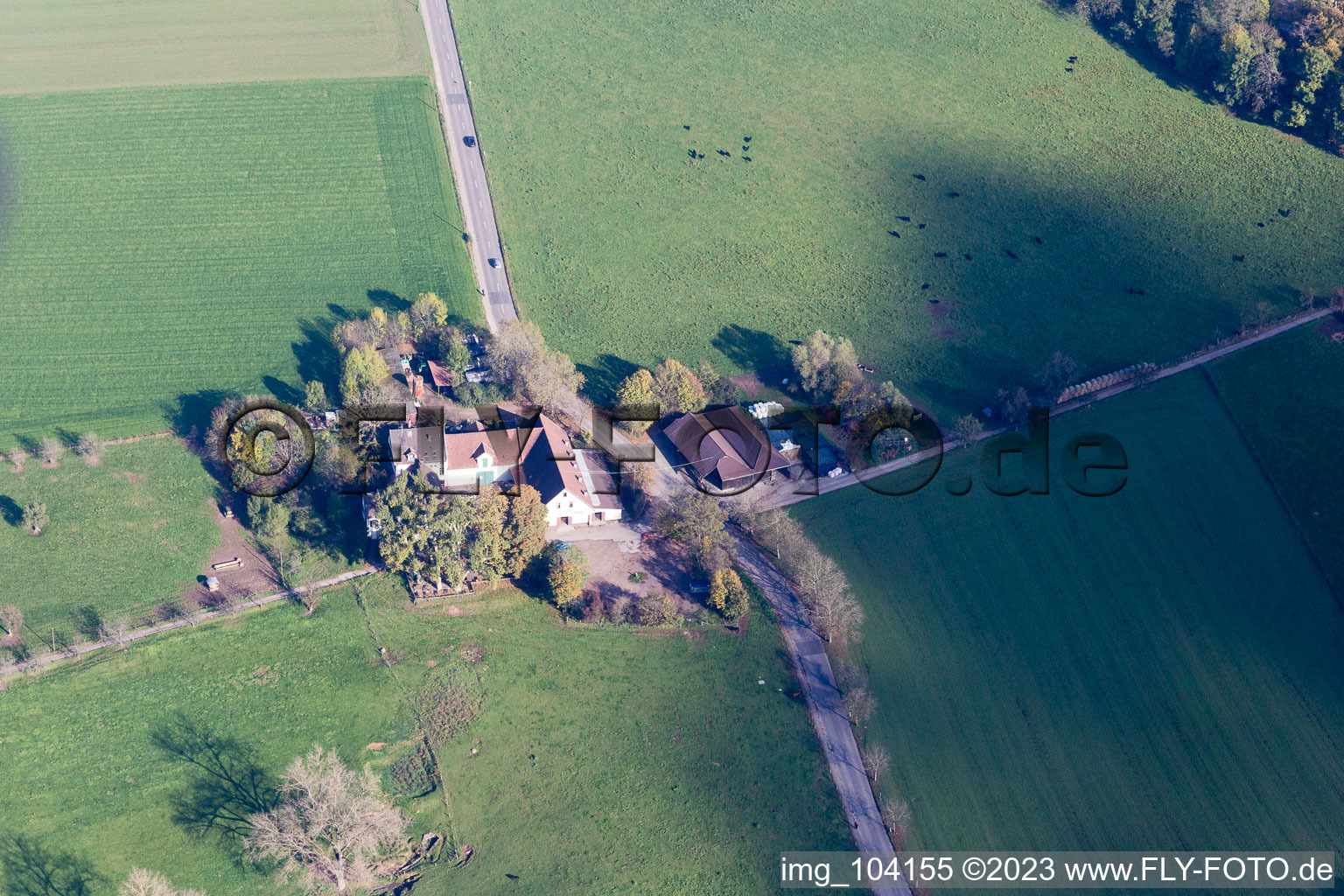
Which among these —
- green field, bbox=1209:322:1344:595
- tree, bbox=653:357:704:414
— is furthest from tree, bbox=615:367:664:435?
green field, bbox=1209:322:1344:595

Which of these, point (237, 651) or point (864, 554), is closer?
point (237, 651)

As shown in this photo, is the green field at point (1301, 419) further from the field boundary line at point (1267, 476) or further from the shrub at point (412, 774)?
the shrub at point (412, 774)

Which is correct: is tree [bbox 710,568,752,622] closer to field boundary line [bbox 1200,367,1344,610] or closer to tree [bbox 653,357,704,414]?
tree [bbox 653,357,704,414]

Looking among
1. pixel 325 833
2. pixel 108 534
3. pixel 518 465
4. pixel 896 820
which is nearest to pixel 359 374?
pixel 518 465

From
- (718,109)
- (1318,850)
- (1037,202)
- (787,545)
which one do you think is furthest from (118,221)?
(1318,850)

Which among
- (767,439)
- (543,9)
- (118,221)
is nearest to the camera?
(767,439)

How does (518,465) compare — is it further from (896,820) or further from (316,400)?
(896,820)

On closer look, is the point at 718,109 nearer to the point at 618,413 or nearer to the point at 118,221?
the point at 618,413
